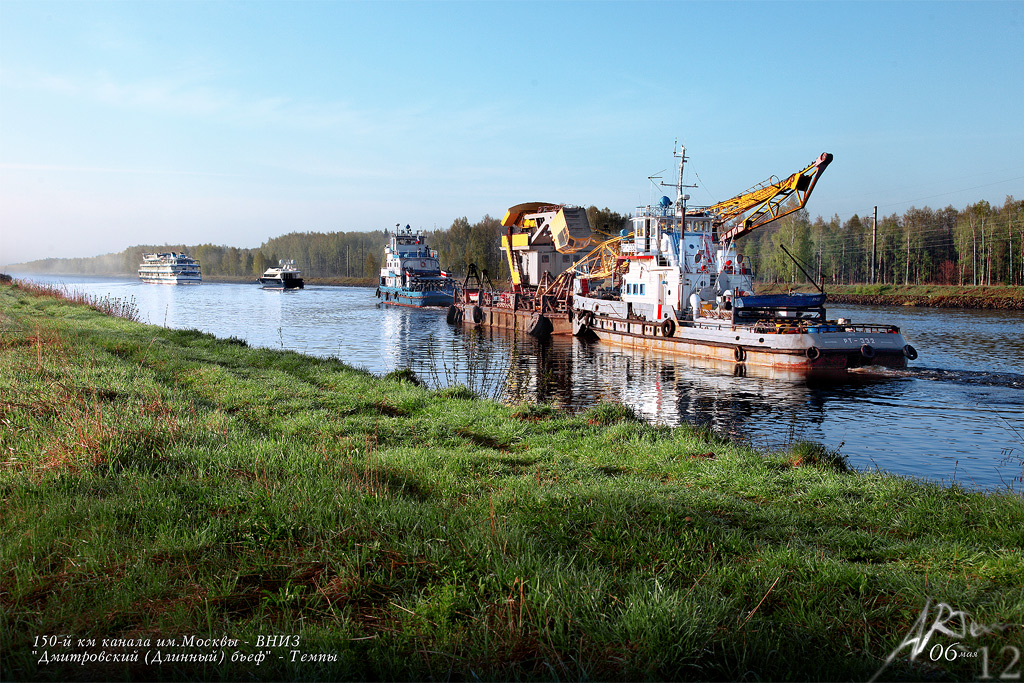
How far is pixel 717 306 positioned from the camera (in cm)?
2914

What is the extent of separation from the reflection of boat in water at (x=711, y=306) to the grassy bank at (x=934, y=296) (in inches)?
999

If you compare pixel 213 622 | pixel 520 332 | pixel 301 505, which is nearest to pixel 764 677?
pixel 213 622

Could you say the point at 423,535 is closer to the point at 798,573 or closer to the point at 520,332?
the point at 798,573

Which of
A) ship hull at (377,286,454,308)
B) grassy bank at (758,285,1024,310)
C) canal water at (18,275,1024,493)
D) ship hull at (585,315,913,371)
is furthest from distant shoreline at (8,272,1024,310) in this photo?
ship hull at (377,286,454,308)

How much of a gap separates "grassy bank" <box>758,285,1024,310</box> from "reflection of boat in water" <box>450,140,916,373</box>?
25370 millimetres

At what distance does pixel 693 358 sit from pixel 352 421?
20555 mm

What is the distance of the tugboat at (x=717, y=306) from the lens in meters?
23.4

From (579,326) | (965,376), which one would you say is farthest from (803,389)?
(579,326)

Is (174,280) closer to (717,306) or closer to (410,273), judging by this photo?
(410,273)

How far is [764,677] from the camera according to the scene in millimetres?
3359

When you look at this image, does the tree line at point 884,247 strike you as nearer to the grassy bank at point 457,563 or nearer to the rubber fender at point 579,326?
the rubber fender at point 579,326

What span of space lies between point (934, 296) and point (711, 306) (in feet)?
132

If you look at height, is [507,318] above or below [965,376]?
above

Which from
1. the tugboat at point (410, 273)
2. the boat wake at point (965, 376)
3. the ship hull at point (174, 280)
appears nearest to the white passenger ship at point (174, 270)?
the ship hull at point (174, 280)
